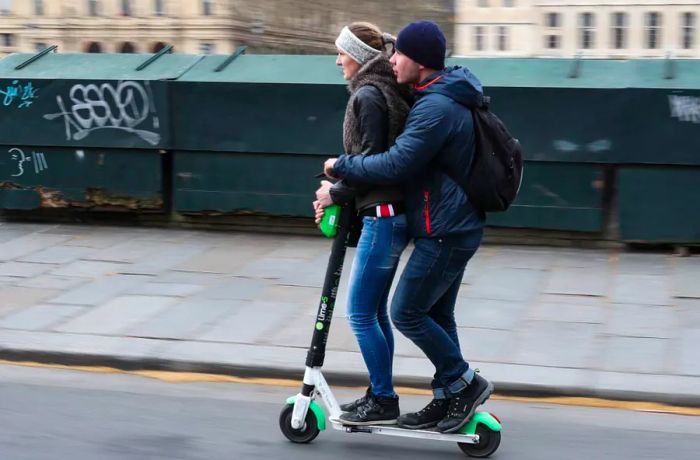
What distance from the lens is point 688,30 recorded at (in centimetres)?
10775

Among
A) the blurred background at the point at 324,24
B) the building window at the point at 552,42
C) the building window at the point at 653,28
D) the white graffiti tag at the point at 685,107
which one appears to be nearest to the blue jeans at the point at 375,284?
the white graffiti tag at the point at 685,107

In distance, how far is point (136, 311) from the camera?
6.45m

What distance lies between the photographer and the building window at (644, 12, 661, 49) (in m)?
107

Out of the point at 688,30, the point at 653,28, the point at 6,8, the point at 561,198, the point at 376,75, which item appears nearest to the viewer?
the point at 376,75

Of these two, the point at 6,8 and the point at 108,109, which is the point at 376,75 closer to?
the point at 108,109

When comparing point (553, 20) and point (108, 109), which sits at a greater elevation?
point (108, 109)

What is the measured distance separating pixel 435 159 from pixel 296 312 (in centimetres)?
276

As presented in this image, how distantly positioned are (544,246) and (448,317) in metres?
4.10

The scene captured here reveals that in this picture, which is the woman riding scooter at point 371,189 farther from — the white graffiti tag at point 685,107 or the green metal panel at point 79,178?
the green metal panel at point 79,178

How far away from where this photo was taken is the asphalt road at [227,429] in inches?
167

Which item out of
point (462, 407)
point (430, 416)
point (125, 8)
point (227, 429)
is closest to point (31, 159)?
point (227, 429)

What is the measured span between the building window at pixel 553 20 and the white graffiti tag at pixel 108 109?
10960 centimetres

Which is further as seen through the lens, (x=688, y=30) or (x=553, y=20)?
(x=553, y=20)

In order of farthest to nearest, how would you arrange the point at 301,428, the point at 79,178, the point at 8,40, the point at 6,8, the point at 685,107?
the point at 6,8 → the point at 8,40 → the point at 79,178 → the point at 685,107 → the point at 301,428
